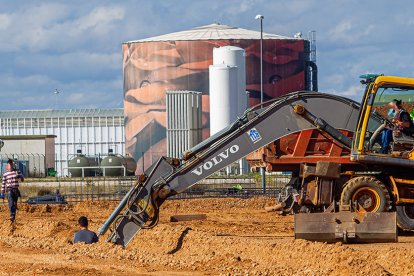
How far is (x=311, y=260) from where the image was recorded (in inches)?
691

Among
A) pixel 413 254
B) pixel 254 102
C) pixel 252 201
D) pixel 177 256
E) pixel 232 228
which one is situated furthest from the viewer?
pixel 254 102

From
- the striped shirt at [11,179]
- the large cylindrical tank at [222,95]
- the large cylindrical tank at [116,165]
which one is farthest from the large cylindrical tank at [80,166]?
the striped shirt at [11,179]

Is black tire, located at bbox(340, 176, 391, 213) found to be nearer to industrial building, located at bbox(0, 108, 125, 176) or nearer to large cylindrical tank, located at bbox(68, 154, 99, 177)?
large cylindrical tank, located at bbox(68, 154, 99, 177)

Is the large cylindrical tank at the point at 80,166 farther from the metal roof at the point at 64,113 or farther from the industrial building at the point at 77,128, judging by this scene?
the metal roof at the point at 64,113

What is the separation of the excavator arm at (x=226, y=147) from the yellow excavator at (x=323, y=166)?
0.07 ft

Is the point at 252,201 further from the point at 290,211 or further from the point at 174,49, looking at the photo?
the point at 174,49

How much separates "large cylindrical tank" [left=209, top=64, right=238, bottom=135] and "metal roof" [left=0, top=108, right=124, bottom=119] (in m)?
28.3

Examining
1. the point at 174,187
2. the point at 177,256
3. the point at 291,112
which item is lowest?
the point at 177,256

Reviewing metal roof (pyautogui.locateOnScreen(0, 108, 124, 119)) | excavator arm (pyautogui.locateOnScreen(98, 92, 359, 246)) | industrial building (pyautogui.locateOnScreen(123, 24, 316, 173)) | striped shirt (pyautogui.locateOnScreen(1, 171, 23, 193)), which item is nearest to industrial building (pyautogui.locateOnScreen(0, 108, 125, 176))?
metal roof (pyautogui.locateOnScreen(0, 108, 124, 119))

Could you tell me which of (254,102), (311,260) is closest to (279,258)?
(311,260)

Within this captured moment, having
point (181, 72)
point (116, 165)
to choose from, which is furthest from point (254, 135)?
point (181, 72)

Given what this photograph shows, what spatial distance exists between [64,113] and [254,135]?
72.6 m

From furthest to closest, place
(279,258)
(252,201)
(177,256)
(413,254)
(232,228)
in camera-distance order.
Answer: (252,201) → (232,228) → (177,256) → (279,258) → (413,254)

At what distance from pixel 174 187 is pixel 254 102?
5246 cm
